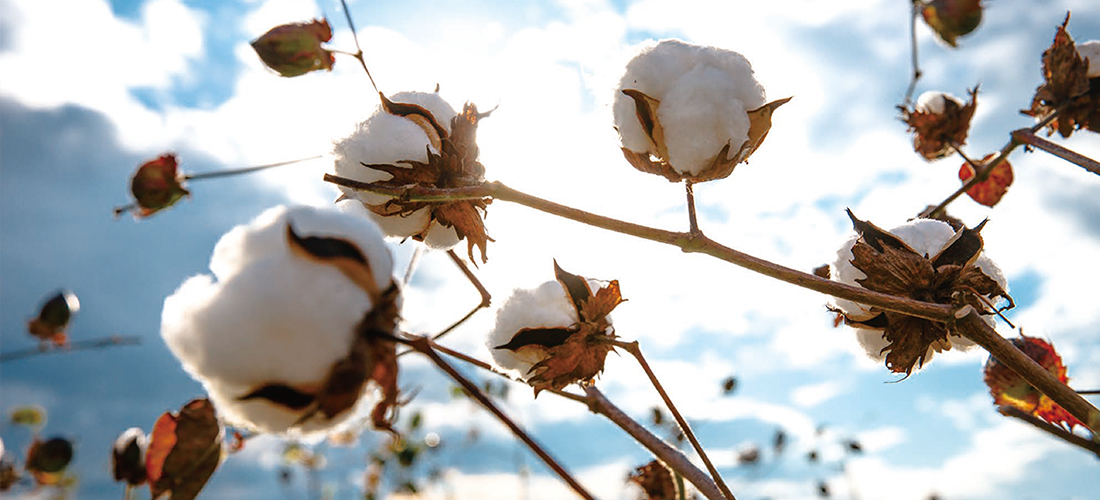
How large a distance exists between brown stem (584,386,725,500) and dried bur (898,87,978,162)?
1.49 metres

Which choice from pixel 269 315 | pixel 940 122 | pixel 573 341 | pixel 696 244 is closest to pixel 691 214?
→ pixel 696 244

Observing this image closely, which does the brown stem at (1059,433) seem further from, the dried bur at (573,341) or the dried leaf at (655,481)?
the dried leaf at (655,481)

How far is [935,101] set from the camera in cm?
224

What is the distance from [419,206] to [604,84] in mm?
341

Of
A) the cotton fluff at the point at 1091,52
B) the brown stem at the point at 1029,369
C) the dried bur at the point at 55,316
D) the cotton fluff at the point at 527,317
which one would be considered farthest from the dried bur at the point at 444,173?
the dried bur at the point at 55,316

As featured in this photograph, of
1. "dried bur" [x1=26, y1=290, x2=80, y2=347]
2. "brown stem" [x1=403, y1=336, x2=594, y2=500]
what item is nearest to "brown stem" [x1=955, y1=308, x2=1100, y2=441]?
"brown stem" [x1=403, y1=336, x2=594, y2=500]

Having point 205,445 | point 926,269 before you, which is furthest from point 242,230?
point 926,269

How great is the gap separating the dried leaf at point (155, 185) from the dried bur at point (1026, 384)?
150cm

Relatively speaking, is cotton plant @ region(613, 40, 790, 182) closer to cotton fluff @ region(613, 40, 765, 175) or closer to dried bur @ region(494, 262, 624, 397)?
cotton fluff @ region(613, 40, 765, 175)

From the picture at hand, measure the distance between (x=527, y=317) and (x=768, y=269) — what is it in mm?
420

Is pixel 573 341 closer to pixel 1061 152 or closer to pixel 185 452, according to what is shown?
pixel 185 452

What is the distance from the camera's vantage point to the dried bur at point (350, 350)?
0.68 meters

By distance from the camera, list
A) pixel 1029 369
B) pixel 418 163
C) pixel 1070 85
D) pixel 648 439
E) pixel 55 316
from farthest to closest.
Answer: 1. pixel 55 316
2. pixel 1070 85
3. pixel 648 439
4. pixel 418 163
5. pixel 1029 369

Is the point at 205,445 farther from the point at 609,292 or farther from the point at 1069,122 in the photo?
the point at 1069,122
